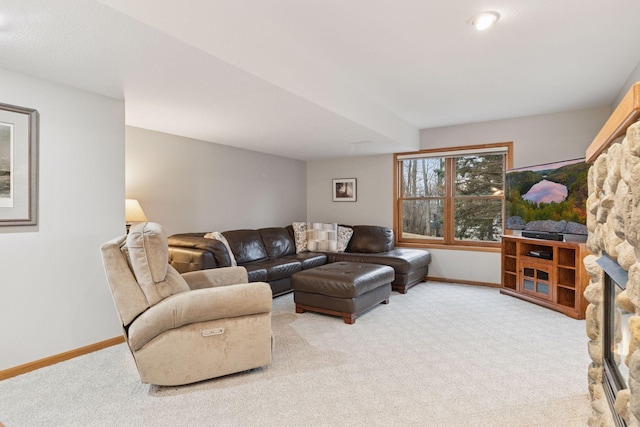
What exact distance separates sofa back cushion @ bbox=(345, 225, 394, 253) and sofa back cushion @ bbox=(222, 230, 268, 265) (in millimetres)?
1449

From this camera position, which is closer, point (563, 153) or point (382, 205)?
point (563, 153)

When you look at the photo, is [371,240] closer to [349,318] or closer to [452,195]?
[452,195]

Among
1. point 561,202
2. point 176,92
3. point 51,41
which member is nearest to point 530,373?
point 561,202

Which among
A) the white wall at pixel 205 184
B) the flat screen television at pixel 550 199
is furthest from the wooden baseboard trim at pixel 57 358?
the flat screen television at pixel 550 199

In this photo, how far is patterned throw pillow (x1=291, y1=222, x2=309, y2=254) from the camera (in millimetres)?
5633

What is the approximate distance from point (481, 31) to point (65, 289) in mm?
3580

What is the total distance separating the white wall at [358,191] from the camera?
5.95 m

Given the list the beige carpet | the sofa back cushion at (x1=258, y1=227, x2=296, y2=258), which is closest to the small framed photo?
the sofa back cushion at (x1=258, y1=227, x2=296, y2=258)

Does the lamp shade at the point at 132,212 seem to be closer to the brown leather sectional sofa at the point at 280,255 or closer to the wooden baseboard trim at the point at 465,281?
the brown leather sectional sofa at the point at 280,255

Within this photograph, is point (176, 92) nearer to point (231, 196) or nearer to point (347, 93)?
point (347, 93)

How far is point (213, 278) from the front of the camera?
2953 millimetres

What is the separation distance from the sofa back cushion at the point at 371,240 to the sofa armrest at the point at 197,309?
3235 millimetres

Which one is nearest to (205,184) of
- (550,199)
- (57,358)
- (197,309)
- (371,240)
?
(371,240)

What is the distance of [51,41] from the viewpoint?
6.41 feet
